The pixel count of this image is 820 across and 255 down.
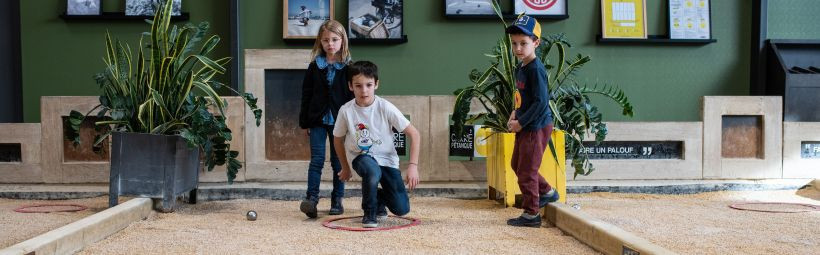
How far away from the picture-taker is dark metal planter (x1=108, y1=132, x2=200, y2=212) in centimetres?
398

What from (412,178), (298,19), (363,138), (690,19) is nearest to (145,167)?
(363,138)

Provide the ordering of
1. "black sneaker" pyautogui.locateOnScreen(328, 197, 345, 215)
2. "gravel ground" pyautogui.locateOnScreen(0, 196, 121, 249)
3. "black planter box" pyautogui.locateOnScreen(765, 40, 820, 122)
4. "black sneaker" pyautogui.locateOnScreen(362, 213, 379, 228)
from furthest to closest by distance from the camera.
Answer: "black planter box" pyautogui.locateOnScreen(765, 40, 820, 122), "black sneaker" pyautogui.locateOnScreen(328, 197, 345, 215), "black sneaker" pyautogui.locateOnScreen(362, 213, 379, 228), "gravel ground" pyautogui.locateOnScreen(0, 196, 121, 249)

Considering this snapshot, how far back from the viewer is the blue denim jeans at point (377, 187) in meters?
3.46

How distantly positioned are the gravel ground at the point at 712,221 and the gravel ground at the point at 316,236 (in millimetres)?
360

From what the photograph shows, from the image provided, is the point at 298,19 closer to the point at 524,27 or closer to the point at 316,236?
the point at 524,27

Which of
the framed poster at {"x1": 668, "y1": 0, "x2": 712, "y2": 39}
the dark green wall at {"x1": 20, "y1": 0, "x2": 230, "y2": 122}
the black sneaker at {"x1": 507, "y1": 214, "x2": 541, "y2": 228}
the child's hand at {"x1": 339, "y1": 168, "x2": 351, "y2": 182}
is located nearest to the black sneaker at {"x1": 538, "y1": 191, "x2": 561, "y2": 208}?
the black sneaker at {"x1": 507, "y1": 214, "x2": 541, "y2": 228}

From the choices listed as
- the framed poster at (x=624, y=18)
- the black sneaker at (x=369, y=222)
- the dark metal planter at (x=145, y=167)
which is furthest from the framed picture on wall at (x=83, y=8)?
the framed poster at (x=624, y=18)

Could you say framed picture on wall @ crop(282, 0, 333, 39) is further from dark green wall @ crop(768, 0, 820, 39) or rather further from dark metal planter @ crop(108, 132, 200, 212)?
dark green wall @ crop(768, 0, 820, 39)

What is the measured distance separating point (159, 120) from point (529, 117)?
6.01 feet

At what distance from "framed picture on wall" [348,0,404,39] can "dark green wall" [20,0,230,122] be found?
35.0 inches

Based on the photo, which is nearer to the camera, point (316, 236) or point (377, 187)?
point (316, 236)

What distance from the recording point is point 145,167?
13.2ft

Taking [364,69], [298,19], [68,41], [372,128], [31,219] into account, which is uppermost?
[298,19]

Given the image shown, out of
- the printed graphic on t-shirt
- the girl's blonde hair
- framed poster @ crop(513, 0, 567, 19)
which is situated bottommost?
the printed graphic on t-shirt
